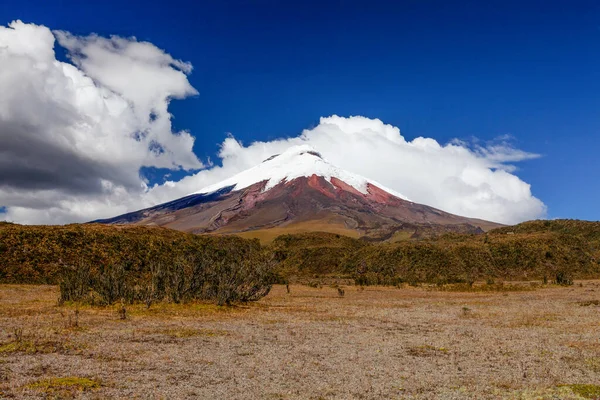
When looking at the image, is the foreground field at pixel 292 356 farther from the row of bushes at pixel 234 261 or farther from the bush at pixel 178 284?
the row of bushes at pixel 234 261

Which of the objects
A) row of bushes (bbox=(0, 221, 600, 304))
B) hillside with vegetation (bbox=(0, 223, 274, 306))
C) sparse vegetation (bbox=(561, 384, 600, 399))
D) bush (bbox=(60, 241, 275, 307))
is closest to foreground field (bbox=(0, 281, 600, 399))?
sparse vegetation (bbox=(561, 384, 600, 399))

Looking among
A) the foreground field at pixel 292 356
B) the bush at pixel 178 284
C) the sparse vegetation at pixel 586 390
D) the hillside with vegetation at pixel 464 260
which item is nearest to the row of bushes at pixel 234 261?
the bush at pixel 178 284

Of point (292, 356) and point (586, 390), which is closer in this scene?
point (586, 390)

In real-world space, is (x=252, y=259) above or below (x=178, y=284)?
above

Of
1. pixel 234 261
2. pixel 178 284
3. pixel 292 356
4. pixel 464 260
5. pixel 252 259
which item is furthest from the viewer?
pixel 464 260

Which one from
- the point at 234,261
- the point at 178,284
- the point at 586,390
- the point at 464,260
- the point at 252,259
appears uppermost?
the point at 252,259

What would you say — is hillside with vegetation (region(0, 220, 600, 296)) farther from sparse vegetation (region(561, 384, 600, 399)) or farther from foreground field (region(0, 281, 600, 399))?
sparse vegetation (region(561, 384, 600, 399))

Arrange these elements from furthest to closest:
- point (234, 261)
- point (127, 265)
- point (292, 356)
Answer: point (127, 265)
point (234, 261)
point (292, 356)

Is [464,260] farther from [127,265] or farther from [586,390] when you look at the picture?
[586,390]

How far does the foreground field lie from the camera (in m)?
12.0

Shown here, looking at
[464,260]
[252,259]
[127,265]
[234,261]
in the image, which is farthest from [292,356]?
[464,260]

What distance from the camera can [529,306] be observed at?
36.0 meters

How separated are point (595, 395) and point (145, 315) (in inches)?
886

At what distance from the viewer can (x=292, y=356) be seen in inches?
655
